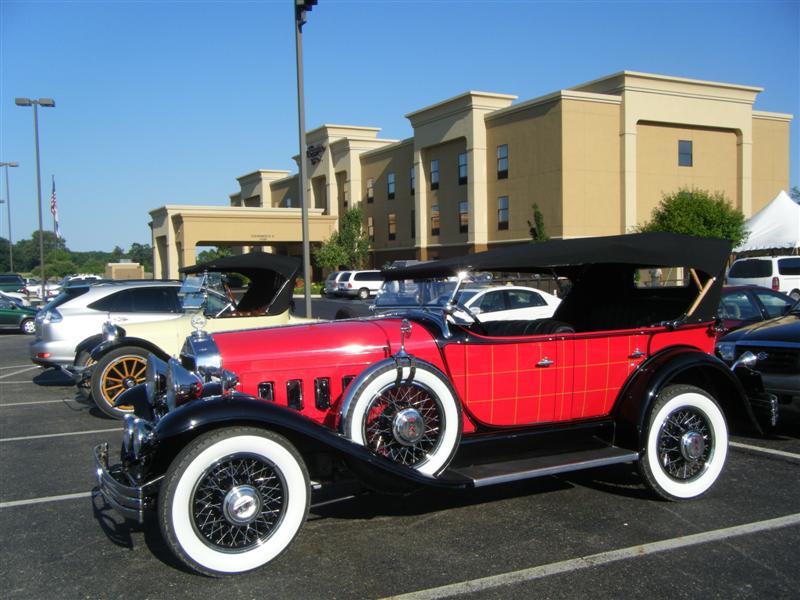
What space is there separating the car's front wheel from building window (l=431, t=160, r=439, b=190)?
127 feet

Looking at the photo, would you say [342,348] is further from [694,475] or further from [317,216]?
[317,216]

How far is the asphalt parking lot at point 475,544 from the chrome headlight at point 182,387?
3.01 ft

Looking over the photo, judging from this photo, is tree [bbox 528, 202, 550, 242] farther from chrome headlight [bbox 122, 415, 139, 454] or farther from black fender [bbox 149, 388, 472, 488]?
chrome headlight [bbox 122, 415, 139, 454]

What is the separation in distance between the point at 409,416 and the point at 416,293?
1.47 metres

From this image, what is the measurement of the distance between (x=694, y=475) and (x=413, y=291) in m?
2.54

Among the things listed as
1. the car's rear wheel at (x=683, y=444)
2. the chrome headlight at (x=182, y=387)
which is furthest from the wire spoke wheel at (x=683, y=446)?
the chrome headlight at (x=182, y=387)

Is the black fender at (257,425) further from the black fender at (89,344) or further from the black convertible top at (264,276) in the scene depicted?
the black fender at (89,344)

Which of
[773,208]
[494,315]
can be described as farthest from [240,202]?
[494,315]

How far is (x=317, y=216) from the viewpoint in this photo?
48.4 meters

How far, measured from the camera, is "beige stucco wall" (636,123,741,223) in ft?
116

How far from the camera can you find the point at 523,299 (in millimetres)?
13844

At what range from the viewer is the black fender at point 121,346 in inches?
327

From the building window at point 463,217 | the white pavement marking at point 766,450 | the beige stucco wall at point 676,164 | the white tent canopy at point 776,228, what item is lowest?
the white pavement marking at point 766,450

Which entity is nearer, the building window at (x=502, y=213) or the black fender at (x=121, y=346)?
the black fender at (x=121, y=346)
